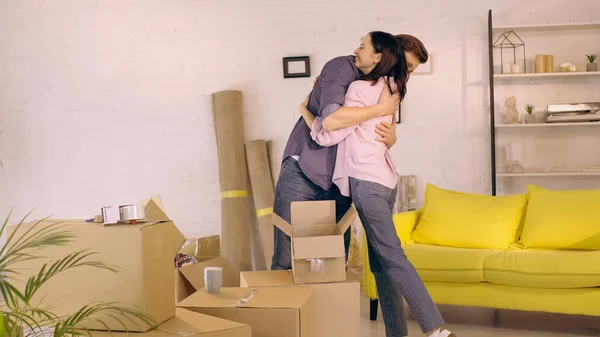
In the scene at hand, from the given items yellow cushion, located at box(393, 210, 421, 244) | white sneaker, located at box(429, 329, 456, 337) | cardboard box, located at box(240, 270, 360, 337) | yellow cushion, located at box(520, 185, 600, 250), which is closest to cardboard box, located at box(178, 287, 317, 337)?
cardboard box, located at box(240, 270, 360, 337)

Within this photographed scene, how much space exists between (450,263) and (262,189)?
2.04 meters

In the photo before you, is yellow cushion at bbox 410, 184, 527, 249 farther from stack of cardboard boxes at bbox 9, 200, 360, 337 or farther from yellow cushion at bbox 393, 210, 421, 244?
stack of cardboard boxes at bbox 9, 200, 360, 337

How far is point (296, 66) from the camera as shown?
5766mm

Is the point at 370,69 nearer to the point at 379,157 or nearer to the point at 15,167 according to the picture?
the point at 379,157

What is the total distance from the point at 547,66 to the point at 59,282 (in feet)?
14.0

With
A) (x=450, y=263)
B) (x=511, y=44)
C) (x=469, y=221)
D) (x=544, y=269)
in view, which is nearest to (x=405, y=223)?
(x=469, y=221)

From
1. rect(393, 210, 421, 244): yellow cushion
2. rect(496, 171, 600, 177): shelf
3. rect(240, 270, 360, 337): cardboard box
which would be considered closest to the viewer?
rect(240, 270, 360, 337): cardboard box

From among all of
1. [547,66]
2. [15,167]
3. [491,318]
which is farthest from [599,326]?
[15,167]

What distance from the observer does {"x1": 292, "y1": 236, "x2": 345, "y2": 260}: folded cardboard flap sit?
2.83 meters

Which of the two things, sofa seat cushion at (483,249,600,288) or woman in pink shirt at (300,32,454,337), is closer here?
woman in pink shirt at (300,32,454,337)

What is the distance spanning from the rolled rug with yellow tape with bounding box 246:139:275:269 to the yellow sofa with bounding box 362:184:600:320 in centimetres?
139

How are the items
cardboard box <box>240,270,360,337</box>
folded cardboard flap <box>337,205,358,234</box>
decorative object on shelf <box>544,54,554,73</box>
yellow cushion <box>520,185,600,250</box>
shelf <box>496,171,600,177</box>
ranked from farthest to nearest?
decorative object on shelf <box>544,54,554,73</box>, shelf <box>496,171,600,177</box>, yellow cushion <box>520,185,600,250</box>, folded cardboard flap <box>337,205,358,234</box>, cardboard box <box>240,270,360,337</box>

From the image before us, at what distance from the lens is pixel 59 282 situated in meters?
2.15

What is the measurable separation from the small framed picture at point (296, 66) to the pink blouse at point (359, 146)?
2.66m
